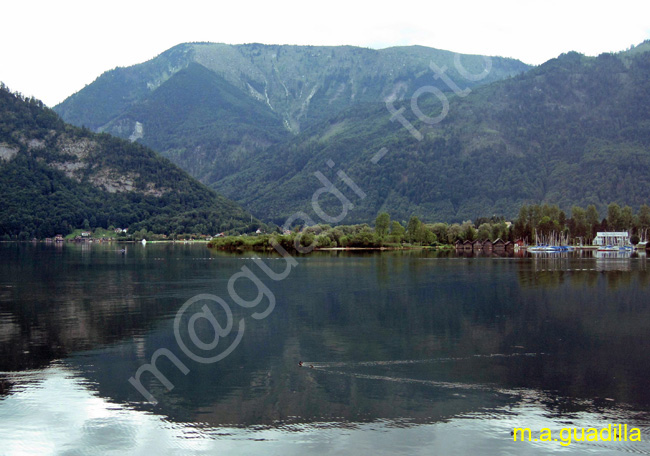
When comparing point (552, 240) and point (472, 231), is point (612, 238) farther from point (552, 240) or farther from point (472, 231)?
point (472, 231)

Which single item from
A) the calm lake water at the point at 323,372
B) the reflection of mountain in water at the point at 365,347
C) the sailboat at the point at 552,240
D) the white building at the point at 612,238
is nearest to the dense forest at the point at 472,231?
the sailboat at the point at 552,240

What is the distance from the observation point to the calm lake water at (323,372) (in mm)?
19844

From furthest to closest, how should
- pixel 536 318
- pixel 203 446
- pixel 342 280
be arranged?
pixel 342 280, pixel 536 318, pixel 203 446

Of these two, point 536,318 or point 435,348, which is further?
point 536,318

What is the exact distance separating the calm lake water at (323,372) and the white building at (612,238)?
129 metres

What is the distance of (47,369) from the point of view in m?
27.4

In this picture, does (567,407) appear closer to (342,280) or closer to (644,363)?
(644,363)

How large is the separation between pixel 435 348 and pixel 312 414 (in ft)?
36.7

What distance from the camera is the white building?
6629 inches

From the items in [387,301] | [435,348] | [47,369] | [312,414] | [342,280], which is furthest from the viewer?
[342,280]

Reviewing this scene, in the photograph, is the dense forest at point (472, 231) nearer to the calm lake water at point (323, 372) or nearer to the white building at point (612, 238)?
the white building at point (612, 238)

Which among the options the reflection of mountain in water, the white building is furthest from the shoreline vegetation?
the reflection of mountain in water

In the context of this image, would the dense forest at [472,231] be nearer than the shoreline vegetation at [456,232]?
No

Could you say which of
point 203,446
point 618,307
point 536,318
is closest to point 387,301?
point 536,318
